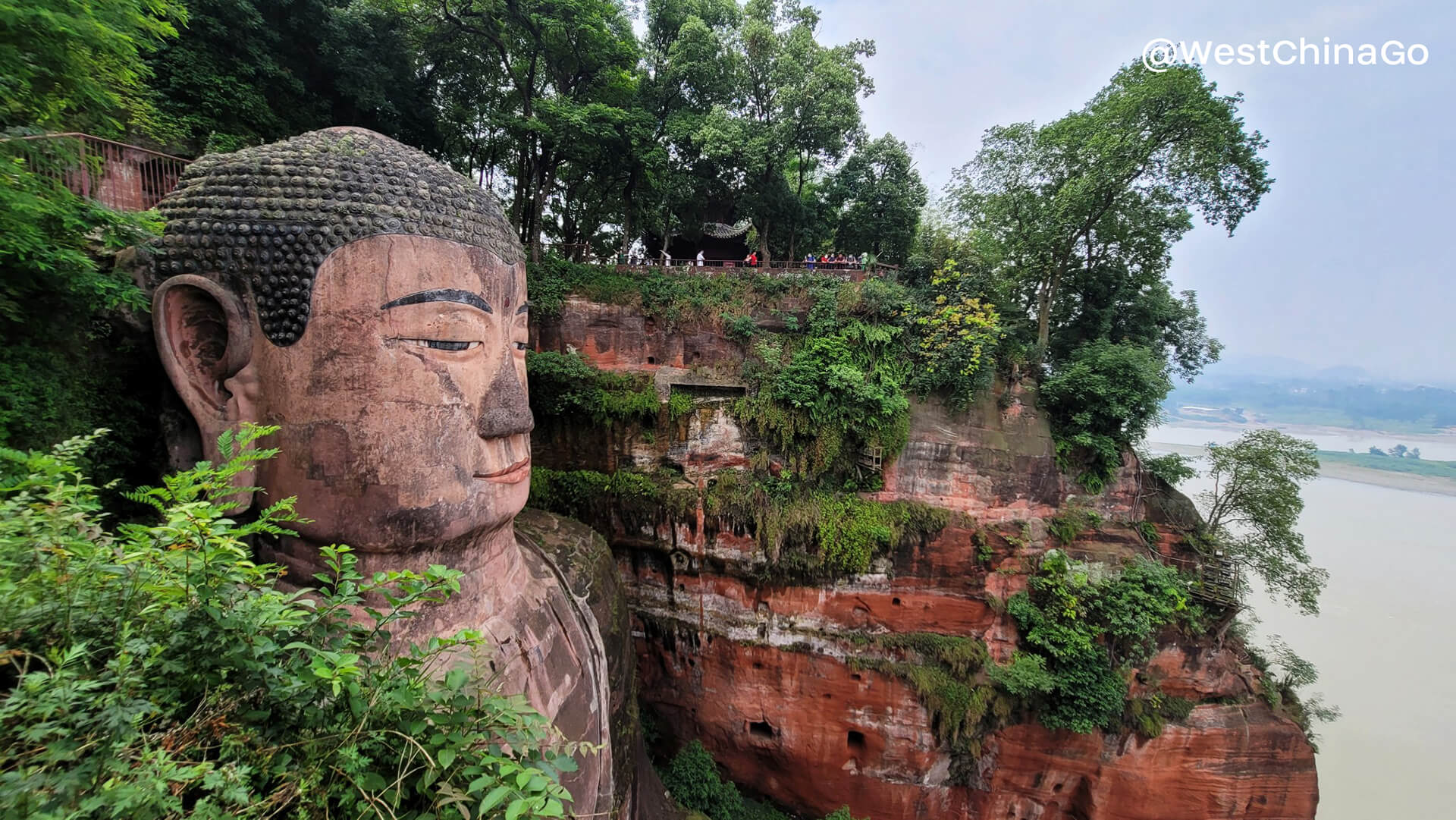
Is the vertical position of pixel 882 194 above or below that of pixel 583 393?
above

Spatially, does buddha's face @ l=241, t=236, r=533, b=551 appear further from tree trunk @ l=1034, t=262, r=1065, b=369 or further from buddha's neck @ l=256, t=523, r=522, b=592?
tree trunk @ l=1034, t=262, r=1065, b=369

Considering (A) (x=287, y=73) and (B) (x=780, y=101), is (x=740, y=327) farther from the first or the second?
(A) (x=287, y=73)

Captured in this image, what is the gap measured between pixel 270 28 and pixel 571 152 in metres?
6.24

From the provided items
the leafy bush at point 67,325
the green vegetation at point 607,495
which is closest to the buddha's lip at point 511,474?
the leafy bush at point 67,325

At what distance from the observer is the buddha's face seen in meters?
3.84

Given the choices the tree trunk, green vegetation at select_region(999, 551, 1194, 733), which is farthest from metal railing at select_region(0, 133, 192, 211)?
the tree trunk

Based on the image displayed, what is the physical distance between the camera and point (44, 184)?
3.14 m

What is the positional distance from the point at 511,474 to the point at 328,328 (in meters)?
1.78

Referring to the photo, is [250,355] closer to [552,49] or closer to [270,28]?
[552,49]

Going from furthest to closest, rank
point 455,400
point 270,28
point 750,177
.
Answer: point 750,177 → point 270,28 → point 455,400

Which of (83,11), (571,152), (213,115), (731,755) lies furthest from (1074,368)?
(213,115)

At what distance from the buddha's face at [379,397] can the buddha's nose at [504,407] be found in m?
0.13

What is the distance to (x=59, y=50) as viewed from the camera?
311cm

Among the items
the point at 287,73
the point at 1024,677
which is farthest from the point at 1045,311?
the point at 287,73
